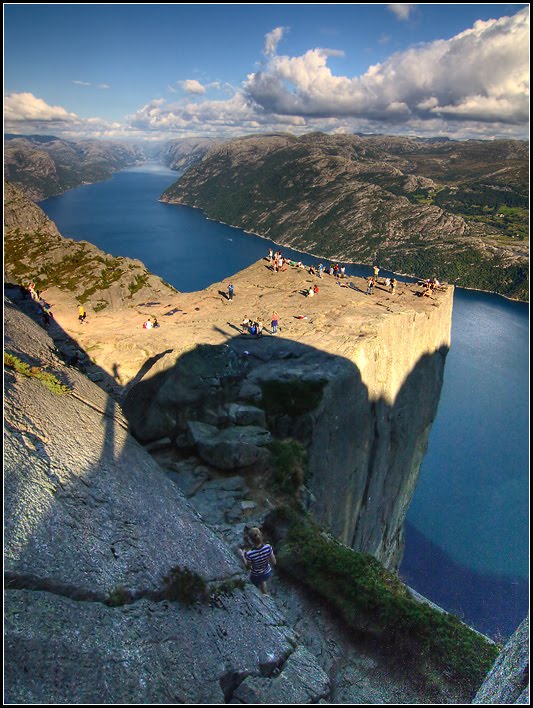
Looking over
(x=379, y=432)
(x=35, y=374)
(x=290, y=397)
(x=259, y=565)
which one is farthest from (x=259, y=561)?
(x=379, y=432)

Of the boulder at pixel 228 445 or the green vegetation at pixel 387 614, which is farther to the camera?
the boulder at pixel 228 445

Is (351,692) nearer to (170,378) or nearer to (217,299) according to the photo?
(170,378)

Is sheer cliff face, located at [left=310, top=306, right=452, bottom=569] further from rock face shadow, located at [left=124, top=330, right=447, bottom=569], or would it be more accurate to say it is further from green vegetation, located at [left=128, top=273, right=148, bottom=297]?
green vegetation, located at [left=128, top=273, right=148, bottom=297]

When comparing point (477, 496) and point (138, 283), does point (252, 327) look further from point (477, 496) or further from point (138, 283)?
point (477, 496)

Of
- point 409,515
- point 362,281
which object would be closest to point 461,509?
point 409,515

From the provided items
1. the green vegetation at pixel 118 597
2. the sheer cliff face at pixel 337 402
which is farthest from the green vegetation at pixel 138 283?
the green vegetation at pixel 118 597

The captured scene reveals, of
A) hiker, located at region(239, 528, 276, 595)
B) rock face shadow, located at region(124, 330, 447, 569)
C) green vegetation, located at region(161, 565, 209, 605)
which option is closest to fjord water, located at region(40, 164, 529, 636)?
rock face shadow, located at region(124, 330, 447, 569)

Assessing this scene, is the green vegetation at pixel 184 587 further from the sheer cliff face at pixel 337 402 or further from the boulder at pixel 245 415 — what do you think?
the boulder at pixel 245 415
